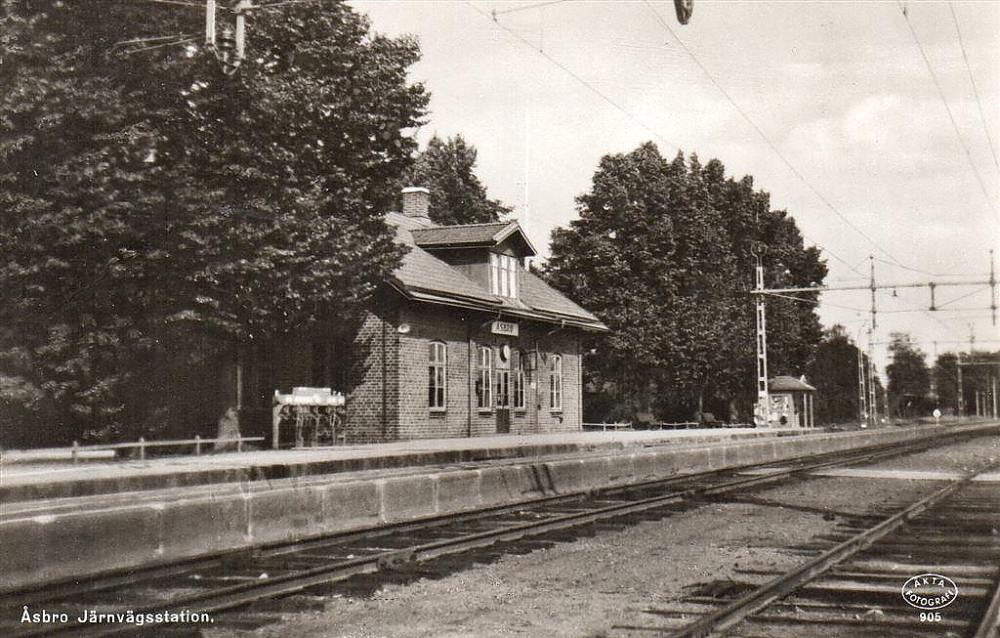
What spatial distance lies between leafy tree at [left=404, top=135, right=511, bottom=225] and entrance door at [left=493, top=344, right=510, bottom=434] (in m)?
28.3

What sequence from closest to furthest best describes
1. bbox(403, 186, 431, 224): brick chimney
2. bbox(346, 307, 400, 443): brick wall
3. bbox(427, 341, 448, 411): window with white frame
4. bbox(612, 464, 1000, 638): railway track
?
bbox(612, 464, 1000, 638): railway track, bbox(346, 307, 400, 443): brick wall, bbox(427, 341, 448, 411): window with white frame, bbox(403, 186, 431, 224): brick chimney

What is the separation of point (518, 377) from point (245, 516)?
72.4 feet

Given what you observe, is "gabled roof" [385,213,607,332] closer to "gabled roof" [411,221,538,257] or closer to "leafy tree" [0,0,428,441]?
"gabled roof" [411,221,538,257]

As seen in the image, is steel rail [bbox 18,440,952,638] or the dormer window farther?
the dormer window

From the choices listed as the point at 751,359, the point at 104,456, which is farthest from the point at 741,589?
the point at 751,359

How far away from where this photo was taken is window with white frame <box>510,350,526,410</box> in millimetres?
32250

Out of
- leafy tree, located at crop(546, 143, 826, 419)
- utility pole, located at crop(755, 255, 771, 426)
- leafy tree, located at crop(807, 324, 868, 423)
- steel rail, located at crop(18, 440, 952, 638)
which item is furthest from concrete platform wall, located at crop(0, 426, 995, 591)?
leafy tree, located at crop(807, 324, 868, 423)

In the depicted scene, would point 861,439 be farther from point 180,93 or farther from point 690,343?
point 180,93

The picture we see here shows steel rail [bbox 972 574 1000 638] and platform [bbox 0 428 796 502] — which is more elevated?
platform [bbox 0 428 796 502]

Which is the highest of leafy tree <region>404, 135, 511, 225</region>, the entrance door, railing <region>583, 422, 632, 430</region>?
leafy tree <region>404, 135, 511, 225</region>

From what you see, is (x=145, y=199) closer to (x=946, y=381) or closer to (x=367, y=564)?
(x=367, y=564)

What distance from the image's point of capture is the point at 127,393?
2206cm

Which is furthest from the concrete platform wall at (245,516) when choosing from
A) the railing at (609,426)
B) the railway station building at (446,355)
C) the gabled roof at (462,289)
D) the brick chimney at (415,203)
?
the railing at (609,426)

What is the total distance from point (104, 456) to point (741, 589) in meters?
15.8
